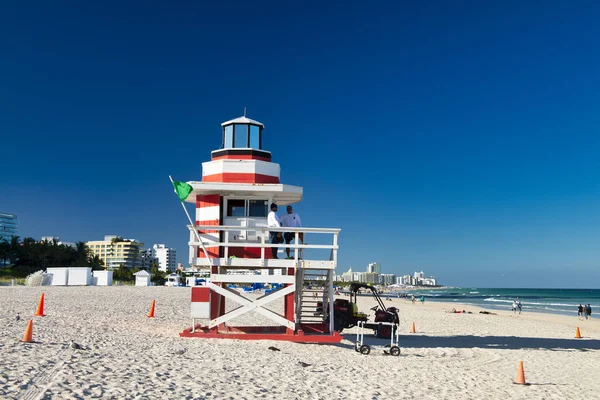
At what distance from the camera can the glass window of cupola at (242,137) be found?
16.0 m

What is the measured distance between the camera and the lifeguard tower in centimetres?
1368

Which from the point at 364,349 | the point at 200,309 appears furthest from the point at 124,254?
the point at 364,349

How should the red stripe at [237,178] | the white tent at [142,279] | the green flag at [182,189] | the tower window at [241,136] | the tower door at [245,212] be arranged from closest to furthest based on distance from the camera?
the green flag at [182,189]
the tower door at [245,212]
the red stripe at [237,178]
the tower window at [241,136]
the white tent at [142,279]

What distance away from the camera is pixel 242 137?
16.0 m

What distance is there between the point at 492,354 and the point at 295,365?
7.31 metres

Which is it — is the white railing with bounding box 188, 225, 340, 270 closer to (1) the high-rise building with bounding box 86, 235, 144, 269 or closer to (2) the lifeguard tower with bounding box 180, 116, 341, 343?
(2) the lifeguard tower with bounding box 180, 116, 341, 343

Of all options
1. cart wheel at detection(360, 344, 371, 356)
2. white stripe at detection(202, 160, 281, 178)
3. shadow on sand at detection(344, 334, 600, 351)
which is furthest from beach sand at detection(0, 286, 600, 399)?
white stripe at detection(202, 160, 281, 178)

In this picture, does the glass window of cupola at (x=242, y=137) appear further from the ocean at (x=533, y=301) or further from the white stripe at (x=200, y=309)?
the ocean at (x=533, y=301)

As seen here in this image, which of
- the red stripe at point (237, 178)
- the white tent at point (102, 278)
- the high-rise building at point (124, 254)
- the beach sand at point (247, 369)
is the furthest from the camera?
the high-rise building at point (124, 254)

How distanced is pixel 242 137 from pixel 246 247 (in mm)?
3585

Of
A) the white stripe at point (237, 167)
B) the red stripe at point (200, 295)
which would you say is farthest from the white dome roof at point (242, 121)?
the red stripe at point (200, 295)

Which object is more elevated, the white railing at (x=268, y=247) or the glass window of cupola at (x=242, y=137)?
the glass window of cupola at (x=242, y=137)

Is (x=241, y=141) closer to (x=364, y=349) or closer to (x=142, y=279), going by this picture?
(x=364, y=349)

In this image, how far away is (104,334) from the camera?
13797mm
